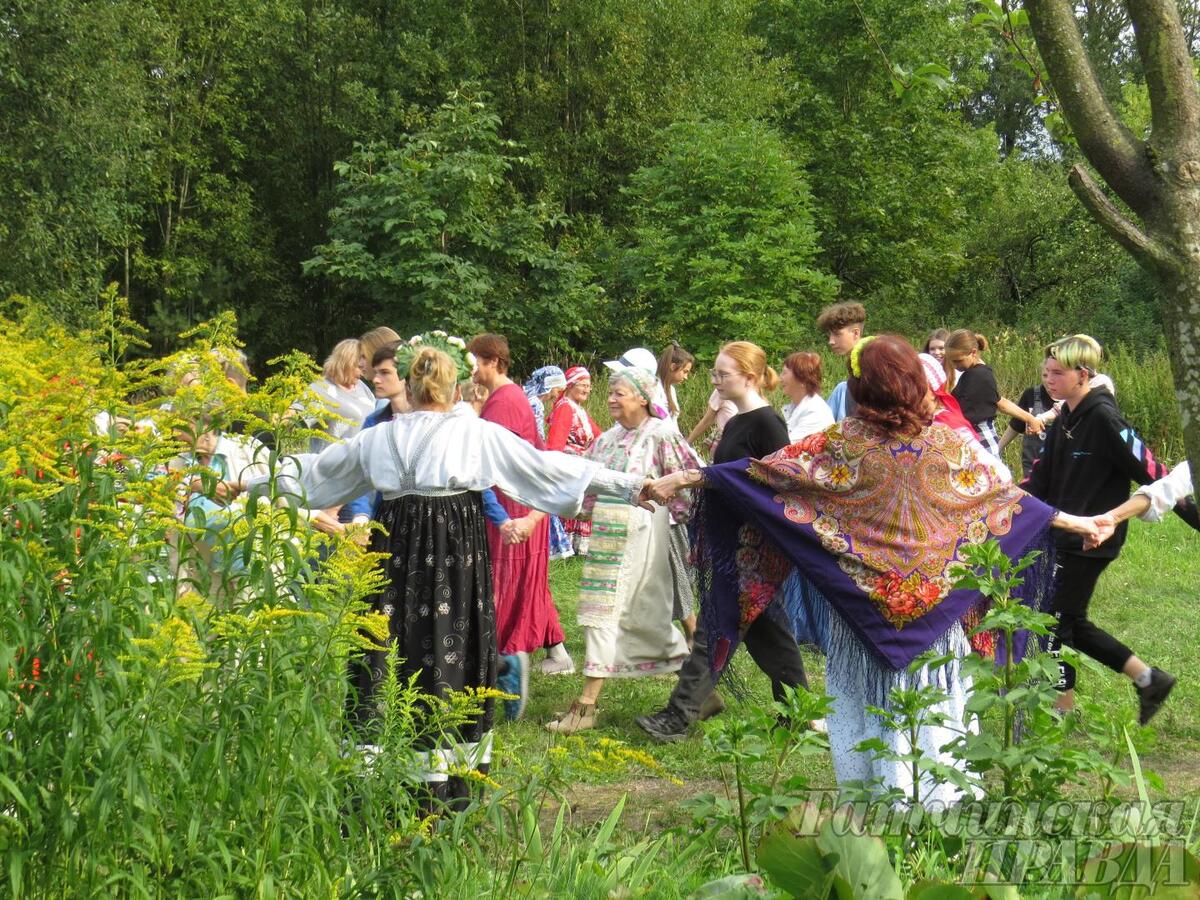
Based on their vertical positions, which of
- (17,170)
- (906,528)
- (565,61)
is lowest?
(906,528)

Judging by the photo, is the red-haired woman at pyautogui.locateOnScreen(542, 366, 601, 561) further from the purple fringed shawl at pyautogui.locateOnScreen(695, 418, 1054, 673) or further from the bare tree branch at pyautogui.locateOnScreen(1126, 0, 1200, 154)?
the bare tree branch at pyautogui.locateOnScreen(1126, 0, 1200, 154)

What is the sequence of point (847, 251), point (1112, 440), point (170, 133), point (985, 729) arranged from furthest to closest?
point (847, 251), point (170, 133), point (1112, 440), point (985, 729)

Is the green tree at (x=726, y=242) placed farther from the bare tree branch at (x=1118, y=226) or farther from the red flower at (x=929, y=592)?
the bare tree branch at (x=1118, y=226)

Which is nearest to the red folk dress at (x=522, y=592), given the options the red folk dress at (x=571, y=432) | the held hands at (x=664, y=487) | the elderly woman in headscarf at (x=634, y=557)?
the elderly woman in headscarf at (x=634, y=557)

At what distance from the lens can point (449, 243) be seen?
27.4 metres

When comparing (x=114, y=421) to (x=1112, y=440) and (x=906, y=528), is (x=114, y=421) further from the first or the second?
(x=1112, y=440)

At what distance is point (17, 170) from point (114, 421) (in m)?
23.7

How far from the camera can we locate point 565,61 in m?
33.6

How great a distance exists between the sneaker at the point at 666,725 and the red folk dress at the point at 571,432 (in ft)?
6.73

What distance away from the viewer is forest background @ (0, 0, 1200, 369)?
86.3ft

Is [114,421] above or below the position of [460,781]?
above

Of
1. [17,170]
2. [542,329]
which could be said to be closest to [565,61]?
[542,329]

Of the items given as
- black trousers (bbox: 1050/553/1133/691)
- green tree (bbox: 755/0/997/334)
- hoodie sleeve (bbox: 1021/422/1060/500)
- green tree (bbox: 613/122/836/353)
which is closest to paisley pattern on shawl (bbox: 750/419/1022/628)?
black trousers (bbox: 1050/553/1133/691)

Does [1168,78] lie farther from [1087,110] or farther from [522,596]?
[522,596]
